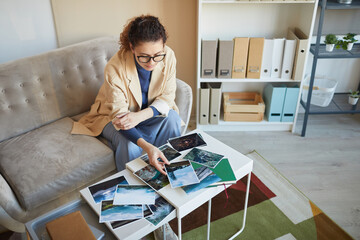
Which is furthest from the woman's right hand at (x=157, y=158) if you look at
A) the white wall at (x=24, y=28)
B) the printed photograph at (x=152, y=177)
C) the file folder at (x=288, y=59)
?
the file folder at (x=288, y=59)

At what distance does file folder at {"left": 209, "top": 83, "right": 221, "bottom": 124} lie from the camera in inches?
97.5

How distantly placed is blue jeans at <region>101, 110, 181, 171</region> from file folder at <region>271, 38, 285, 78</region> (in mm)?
967

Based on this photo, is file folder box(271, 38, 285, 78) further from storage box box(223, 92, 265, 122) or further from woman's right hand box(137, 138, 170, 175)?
woman's right hand box(137, 138, 170, 175)

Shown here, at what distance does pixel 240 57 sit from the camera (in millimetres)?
2391

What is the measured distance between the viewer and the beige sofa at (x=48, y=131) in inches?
63.8

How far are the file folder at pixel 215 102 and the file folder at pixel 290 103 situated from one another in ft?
1.71

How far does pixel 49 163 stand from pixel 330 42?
2.02 m

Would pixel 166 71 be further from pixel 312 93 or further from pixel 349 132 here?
pixel 349 132

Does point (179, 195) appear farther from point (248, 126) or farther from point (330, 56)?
point (330, 56)

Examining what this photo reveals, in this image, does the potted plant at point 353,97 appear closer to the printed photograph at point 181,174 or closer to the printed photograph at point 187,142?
the printed photograph at point 187,142

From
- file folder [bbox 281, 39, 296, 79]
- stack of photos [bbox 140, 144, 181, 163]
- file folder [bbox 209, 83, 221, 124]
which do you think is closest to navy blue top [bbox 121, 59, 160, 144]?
stack of photos [bbox 140, 144, 181, 163]

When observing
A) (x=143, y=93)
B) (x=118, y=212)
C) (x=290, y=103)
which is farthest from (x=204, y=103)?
(x=118, y=212)

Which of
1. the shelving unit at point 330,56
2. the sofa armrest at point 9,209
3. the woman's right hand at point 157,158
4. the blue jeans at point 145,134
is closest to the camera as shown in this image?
the woman's right hand at point 157,158

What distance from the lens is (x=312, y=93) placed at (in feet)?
8.64
